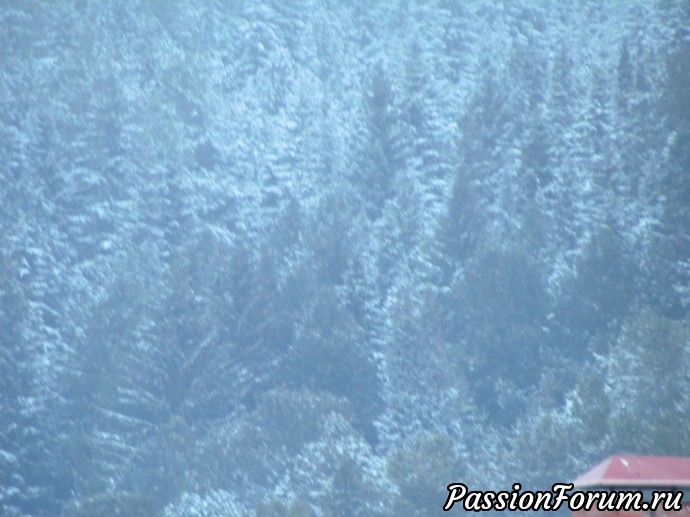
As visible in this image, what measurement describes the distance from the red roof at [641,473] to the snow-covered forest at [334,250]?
2094cm

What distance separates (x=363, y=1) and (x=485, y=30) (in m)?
11.7

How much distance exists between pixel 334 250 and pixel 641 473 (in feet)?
176

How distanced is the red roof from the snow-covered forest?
20944 millimetres

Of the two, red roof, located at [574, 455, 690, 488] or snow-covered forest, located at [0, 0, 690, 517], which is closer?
red roof, located at [574, 455, 690, 488]

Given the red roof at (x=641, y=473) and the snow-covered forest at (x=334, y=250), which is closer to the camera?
the red roof at (x=641, y=473)

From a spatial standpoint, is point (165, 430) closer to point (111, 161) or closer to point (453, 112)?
point (111, 161)

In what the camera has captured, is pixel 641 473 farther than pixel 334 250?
No

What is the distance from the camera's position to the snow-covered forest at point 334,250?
174 ft

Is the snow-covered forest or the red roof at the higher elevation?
the snow-covered forest

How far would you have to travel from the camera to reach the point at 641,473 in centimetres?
2250

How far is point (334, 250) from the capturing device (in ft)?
247

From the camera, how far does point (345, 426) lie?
55312mm

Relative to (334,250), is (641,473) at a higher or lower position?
lower

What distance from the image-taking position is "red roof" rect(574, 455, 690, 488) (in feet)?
72.7
